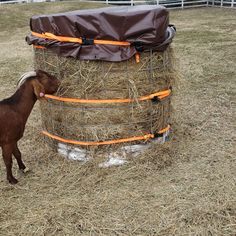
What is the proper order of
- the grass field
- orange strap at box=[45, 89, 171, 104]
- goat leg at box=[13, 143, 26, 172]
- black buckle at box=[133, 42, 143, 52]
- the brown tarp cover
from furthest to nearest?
goat leg at box=[13, 143, 26, 172] < orange strap at box=[45, 89, 171, 104] < black buckle at box=[133, 42, 143, 52] < the brown tarp cover < the grass field

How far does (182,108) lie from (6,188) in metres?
3.76

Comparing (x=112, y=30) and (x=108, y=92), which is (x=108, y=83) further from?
(x=112, y=30)

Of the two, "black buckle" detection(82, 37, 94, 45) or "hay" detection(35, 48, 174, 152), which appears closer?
"black buckle" detection(82, 37, 94, 45)

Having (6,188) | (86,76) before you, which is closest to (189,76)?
(86,76)

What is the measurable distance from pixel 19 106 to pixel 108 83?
3.74 feet

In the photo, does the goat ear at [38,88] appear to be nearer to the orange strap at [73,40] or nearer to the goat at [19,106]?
the goat at [19,106]

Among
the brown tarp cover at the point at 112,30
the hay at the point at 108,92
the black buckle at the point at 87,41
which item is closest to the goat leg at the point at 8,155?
the hay at the point at 108,92

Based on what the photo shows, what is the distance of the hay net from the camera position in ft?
15.4

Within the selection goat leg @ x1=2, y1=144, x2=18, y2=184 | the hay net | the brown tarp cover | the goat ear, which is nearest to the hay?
the hay net

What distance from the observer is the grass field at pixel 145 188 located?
4066 millimetres

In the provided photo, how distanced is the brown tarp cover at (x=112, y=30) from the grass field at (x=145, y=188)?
110cm

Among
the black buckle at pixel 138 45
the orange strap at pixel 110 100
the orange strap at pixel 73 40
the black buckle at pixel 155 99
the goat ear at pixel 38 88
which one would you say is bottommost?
the black buckle at pixel 155 99

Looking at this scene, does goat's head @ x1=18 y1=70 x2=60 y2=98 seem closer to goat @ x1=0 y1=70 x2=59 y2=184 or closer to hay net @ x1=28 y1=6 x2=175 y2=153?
goat @ x1=0 y1=70 x2=59 y2=184

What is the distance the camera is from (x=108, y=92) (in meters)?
4.91
